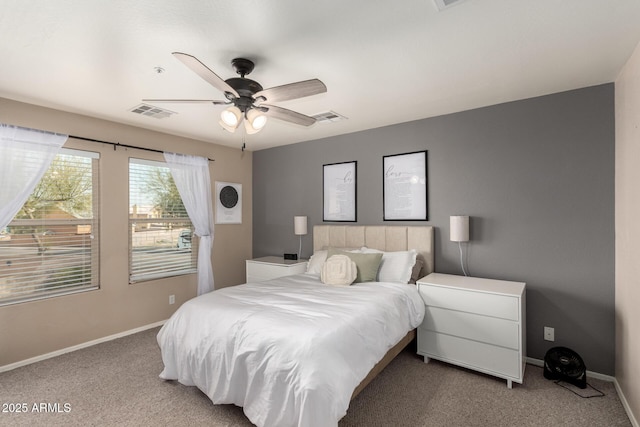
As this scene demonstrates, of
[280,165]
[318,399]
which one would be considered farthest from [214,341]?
[280,165]

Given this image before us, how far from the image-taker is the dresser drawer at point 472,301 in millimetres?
2504

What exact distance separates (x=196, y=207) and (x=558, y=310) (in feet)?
13.8

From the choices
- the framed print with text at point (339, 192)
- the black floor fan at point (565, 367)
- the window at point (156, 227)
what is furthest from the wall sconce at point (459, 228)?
the window at point (156, 227)

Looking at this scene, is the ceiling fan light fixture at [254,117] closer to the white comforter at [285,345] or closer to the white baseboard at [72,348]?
the white comforter at [285,345]

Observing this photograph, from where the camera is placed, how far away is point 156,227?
13.1 ft

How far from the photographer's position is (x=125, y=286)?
3.66 m

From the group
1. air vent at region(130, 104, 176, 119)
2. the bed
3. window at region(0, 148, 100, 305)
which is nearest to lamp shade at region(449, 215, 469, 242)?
the bed

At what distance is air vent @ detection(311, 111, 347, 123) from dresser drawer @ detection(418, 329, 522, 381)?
236 cm

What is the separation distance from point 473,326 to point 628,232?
51.2 inches

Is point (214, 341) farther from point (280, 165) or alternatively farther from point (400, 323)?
point (280, 165)

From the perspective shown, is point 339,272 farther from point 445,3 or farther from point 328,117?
point 445,3

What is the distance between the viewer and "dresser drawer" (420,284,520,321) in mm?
2504

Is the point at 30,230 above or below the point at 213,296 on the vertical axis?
above

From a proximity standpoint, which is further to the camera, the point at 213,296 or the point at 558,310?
the point at 558,310
